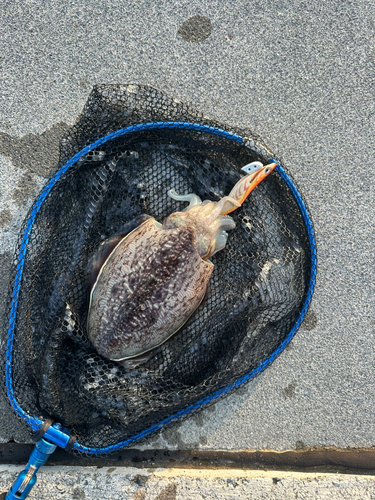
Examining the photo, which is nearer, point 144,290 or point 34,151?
point 144,290

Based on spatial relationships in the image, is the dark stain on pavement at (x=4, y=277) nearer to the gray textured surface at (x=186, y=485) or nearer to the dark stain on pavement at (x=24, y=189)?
the dark stain on pavement at (x=24, y=189)

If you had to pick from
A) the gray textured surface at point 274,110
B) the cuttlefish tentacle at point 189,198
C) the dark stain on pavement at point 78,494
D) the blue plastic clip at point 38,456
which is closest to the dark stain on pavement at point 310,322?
the gray textured surface at point 274,110

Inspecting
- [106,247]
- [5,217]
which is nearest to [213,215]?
[106,247]

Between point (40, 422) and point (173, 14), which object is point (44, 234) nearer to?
point (40, 422)

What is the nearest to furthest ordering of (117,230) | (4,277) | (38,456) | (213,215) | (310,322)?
1. (38,456)
2. (213,215)
3. (117,230)
4. (4,277)
5. (310,322)

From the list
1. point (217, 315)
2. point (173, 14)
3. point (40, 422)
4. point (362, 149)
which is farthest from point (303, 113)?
point (40, 422)

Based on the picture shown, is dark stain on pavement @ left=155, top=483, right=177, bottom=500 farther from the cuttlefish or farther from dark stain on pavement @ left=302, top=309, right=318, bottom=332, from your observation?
dark stain on pavement @ left=302, top=309, right=318, bottom=332

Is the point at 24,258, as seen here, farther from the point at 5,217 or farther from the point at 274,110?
the point at 274,110
